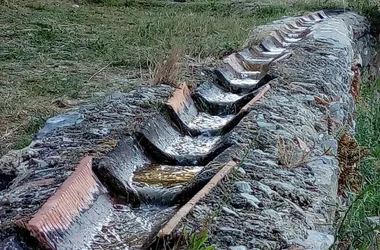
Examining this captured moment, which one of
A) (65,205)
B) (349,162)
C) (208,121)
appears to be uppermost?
(65,205)

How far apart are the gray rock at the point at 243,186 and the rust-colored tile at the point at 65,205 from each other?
22.3 inches

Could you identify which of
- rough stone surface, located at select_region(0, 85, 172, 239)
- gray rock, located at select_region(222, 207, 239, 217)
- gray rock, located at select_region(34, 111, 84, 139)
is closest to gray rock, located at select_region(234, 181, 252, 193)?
gray rock, located at select_region(222, 207, 239, 217)

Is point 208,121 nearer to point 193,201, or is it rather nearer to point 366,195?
point 366,195

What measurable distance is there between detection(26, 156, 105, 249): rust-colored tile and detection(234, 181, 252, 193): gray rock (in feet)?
1.86

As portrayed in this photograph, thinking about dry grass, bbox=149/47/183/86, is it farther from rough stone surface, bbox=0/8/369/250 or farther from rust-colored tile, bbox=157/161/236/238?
rust-colored tile, bbox=157/161/236/238

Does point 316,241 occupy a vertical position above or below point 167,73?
below

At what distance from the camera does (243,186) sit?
2.38 m

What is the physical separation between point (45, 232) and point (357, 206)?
1360 millimetres

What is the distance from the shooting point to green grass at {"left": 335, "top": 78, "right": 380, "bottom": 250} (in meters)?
2.46

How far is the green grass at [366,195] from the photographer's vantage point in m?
2.46

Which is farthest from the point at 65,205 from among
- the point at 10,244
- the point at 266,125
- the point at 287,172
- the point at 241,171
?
the point at 266,125

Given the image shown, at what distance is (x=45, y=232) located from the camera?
2.07 m

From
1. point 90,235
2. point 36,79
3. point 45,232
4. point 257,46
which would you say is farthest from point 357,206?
point 257,46

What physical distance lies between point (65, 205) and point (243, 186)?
2.16 feet
